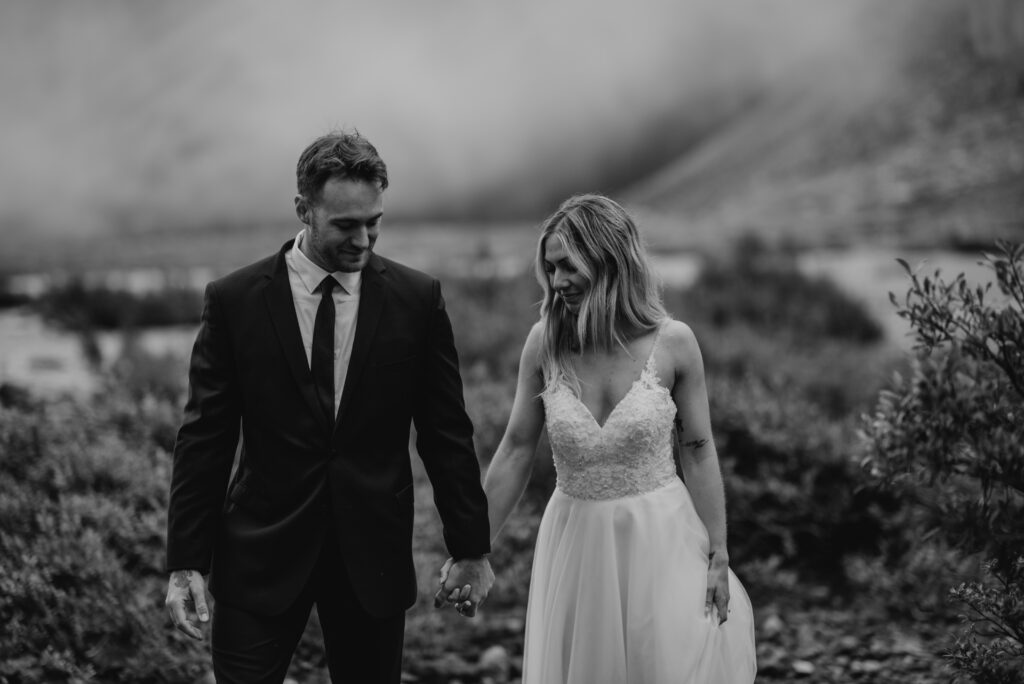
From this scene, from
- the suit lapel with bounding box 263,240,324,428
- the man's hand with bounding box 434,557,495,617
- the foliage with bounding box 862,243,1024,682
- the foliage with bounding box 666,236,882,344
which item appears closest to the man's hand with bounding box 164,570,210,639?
the suit lapel with bounding box 263,240,324,428

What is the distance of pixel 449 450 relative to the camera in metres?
2.82

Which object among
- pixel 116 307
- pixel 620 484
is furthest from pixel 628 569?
pixel 116 307

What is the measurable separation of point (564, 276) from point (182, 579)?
1422 mm

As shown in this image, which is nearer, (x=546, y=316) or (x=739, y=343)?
(x=546, y=316)

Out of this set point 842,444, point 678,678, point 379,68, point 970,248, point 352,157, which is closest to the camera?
point 352,157

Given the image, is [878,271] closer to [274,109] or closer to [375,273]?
[375,273]

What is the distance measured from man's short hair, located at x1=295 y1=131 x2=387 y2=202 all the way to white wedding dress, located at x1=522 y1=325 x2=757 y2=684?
3.01ft

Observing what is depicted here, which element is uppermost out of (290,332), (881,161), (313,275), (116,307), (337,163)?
(881,161)

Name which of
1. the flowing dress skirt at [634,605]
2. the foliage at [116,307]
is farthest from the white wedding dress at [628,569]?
the foliage at [116,307]

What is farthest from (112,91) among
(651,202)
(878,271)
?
(878,271)

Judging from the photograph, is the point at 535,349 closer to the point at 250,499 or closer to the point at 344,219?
the point at 344,219

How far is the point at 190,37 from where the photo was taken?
19.1m

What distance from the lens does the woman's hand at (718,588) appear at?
114 inches

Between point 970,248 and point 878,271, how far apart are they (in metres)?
1.12
